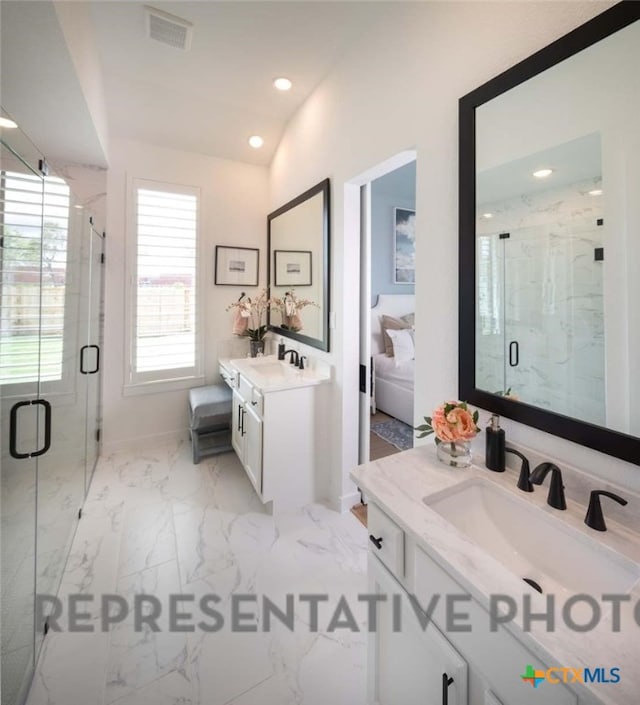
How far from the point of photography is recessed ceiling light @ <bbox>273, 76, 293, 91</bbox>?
2407 millimetres

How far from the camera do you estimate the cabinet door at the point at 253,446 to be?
2170mm

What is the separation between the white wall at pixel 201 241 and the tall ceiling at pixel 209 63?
17 cm

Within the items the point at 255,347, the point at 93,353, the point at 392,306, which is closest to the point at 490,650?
the point at 255,347

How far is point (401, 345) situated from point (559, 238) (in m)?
3.15

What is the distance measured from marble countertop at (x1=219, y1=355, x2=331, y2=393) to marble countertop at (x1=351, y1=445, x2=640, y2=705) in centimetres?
110

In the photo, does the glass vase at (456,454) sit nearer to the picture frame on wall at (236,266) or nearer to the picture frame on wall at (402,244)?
the picture frame on wall at (236,266)

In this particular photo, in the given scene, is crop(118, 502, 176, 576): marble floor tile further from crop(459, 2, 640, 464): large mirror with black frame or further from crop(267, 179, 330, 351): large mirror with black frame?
crop(459, 2, 640, 464): large mirror with black frame

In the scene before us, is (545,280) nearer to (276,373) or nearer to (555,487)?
(555,487)

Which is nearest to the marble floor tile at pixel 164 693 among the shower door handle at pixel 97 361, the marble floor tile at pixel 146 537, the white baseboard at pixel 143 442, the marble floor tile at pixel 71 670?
the marble floor tile at pixel 71 670

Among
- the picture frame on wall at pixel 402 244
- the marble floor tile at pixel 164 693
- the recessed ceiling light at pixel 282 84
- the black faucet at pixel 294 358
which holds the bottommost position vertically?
the marble floor tile at pixel 164 693

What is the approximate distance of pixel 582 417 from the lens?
95cm

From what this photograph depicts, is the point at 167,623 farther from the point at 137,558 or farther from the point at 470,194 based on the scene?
the point at 470,194

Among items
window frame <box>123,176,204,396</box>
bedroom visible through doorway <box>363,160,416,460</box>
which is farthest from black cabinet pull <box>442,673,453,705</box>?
window frame <box>123,176,204,396</box>

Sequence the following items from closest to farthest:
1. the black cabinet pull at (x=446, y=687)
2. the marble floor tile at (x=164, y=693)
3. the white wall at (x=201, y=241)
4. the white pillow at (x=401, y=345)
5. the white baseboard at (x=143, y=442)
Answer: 1. the black cabinet pull at (x=446, y=687)
2. the marble floor tile at (x=164, y=693)
3. the white wall at (x=201, y=241)
4. the white baseboard at (x=143, y=442)
5. the white pillow at (x=401, y=345)
